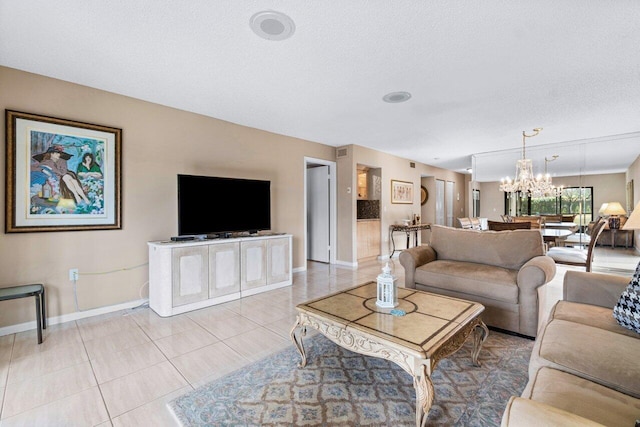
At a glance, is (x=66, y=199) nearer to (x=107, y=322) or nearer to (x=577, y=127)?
(x=107, y=322)

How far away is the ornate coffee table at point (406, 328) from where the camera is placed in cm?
142

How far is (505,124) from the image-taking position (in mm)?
4246

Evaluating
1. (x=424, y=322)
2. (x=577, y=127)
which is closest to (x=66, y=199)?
(x=424, y=322)

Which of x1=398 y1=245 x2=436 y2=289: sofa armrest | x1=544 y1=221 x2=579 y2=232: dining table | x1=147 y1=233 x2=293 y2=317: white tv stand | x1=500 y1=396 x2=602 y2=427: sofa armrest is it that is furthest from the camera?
x1=544 y1=221 x2=579 y2=232: dining table

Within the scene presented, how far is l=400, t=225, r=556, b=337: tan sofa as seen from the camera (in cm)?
244

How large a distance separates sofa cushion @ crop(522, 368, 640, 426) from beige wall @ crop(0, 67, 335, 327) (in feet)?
11.0

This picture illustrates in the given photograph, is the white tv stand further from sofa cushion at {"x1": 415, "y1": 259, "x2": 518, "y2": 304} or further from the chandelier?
the chandelier

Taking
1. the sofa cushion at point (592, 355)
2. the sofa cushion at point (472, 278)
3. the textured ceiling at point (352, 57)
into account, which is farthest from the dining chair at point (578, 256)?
the sofa cushion at point (592, 355)

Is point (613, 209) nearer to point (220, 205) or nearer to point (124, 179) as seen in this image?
point (220, 205)

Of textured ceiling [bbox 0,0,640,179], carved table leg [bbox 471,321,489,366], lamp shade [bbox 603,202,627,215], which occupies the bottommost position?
carved table leg [bbox 471,321,489,366]

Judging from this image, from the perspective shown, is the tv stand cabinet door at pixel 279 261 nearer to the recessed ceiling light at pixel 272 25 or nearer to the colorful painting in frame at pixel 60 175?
the colorful painting in frame at pixel 60 175

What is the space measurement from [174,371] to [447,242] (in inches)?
120

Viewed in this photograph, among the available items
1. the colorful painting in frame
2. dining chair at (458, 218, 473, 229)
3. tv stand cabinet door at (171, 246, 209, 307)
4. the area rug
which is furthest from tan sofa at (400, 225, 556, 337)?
the colorful painting in frame

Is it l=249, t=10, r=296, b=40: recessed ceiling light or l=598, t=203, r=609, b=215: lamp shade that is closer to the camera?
l=249, t=10, r=296, b=40: recessed ceiling light
